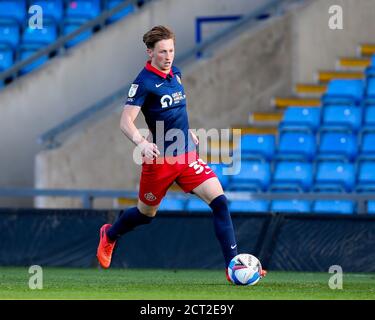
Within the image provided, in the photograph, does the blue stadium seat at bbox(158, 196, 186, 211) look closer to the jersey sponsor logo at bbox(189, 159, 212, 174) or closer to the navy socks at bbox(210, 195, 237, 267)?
the jersey sponsor logo at bbox(189, 159, 212, 174)

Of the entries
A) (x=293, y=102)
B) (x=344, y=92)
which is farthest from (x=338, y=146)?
(x=293, y=102)

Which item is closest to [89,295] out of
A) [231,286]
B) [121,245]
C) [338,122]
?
[231,286]

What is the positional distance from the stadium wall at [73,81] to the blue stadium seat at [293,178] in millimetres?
3138

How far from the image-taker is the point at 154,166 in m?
11.8

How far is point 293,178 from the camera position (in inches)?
697

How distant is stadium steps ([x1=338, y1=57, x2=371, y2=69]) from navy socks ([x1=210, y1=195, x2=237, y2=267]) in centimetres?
774

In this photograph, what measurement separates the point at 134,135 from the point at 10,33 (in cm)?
934

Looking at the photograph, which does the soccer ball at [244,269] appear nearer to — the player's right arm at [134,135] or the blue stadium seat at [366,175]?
the player's right arm at [134,135]

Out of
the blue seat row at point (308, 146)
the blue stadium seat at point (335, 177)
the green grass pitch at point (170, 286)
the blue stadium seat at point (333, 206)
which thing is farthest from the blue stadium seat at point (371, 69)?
the green grass pitch at point (170, 286)

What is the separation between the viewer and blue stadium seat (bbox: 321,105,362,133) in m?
18.0

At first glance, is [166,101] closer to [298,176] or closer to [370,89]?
[298,176]

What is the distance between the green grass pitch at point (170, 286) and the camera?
10844 mm

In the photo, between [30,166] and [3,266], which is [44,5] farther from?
[3,266]

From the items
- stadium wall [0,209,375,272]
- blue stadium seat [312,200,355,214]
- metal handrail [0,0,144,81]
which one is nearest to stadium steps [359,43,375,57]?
blue stadium seat [312,200,355,214]
